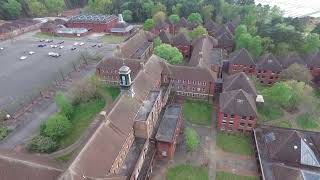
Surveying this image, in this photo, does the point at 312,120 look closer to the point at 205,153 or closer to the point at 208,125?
the point at 208,125

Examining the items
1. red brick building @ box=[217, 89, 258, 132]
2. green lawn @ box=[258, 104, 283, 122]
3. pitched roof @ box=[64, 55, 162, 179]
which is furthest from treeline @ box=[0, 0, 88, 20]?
green lawn @ box=[258, 104, 283, 122]

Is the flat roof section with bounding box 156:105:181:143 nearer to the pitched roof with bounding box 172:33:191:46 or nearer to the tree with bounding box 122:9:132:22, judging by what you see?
the pitched roof with bounding box 172:33:191:46

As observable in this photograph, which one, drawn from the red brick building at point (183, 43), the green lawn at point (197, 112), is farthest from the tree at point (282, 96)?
the red brick building at point (183, 43)

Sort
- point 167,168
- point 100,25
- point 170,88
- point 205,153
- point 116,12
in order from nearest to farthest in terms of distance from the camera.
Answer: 1. point 167,168
2. point 205,153
3. point 170,88
4. point 100,25
5. point 116,12

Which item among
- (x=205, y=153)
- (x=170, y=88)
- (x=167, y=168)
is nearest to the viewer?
(x=167, y=168)

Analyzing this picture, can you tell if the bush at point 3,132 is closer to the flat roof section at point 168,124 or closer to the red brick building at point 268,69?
the flat roof section at point 168,124

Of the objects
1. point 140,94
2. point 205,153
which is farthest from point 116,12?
point 205,153

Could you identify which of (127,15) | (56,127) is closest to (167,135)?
(56,127)
